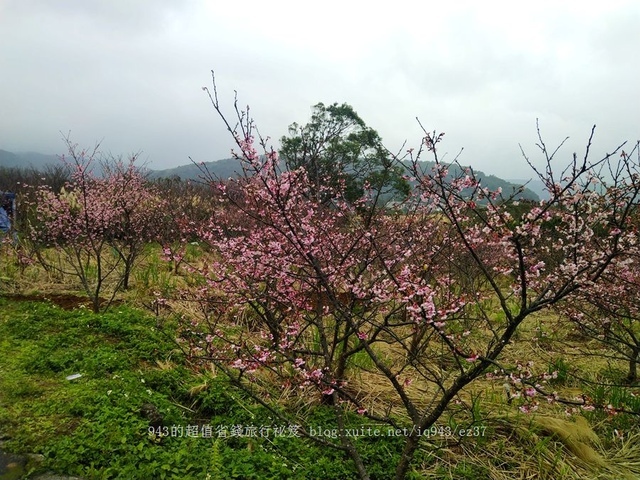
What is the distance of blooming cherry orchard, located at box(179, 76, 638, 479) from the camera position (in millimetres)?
2328

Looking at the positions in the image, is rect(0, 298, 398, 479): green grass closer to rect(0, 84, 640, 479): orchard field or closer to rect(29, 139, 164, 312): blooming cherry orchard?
rect(0, 84, 640, 479): orchard field

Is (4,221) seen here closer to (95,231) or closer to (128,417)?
(95,231)

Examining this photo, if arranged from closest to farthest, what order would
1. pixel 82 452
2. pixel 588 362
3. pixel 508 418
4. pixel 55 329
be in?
pixel 82 452
pixel 508 418
pixel 55 329
pixel 588 362

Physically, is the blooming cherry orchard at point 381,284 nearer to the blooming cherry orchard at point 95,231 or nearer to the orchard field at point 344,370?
the orchard field at point 344,370

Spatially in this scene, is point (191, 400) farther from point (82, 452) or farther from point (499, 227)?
point (499, 227)

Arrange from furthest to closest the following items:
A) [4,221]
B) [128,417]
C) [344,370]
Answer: [4,221], [344,370], [128,417]

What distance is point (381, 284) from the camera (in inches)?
158

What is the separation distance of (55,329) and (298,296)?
3.38 meters

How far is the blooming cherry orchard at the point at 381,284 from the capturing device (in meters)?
2.33

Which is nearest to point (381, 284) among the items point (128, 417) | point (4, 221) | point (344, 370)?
point (344, 370)

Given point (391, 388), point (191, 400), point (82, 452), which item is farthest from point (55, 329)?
point (391, 388)

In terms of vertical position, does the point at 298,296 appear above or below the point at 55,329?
above

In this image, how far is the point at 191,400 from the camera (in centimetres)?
388

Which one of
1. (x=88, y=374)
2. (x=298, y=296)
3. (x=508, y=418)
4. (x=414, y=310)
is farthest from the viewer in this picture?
(x=298, y=296)
